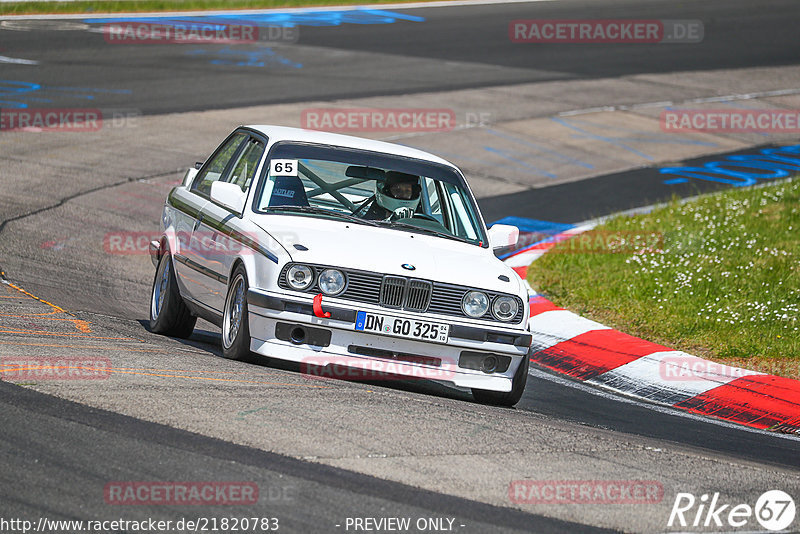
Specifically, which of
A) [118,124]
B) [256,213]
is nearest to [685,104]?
[118,124]

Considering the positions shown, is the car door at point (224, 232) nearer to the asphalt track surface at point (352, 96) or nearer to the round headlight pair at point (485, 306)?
the asphalt track surface at point (352, 96)

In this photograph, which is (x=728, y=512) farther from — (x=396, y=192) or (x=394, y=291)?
(x=396, y=192)

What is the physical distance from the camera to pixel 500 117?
20359mm

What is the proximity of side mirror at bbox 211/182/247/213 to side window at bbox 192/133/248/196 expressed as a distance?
0.99 meters

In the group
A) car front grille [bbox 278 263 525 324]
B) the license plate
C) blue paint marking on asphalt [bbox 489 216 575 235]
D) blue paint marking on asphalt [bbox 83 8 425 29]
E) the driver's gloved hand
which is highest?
blue paint marking on asphalt [bbox 83 8 425 29]

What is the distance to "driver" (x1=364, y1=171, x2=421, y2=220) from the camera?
8320 millimetres

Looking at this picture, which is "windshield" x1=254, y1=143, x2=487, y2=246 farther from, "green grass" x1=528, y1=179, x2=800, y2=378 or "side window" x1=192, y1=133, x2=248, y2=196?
"green grass" x1=528, y1=179, x2=800, y2=378

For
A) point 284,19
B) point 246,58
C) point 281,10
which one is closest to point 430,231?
point 246,58

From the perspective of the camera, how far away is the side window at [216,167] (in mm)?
8992

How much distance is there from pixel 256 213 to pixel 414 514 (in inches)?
137

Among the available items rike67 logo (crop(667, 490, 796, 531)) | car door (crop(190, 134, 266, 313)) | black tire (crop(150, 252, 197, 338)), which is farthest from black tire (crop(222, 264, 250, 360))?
rike67 logo (crop(667, 490, 796, 531))

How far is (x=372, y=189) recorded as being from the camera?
8.47 meters

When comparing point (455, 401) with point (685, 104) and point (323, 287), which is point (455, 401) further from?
point (685, 104)

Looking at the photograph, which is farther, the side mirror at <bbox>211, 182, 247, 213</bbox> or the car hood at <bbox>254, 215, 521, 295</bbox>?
the side mirror at <bbox>211, 182, 247, 213</bbox>
